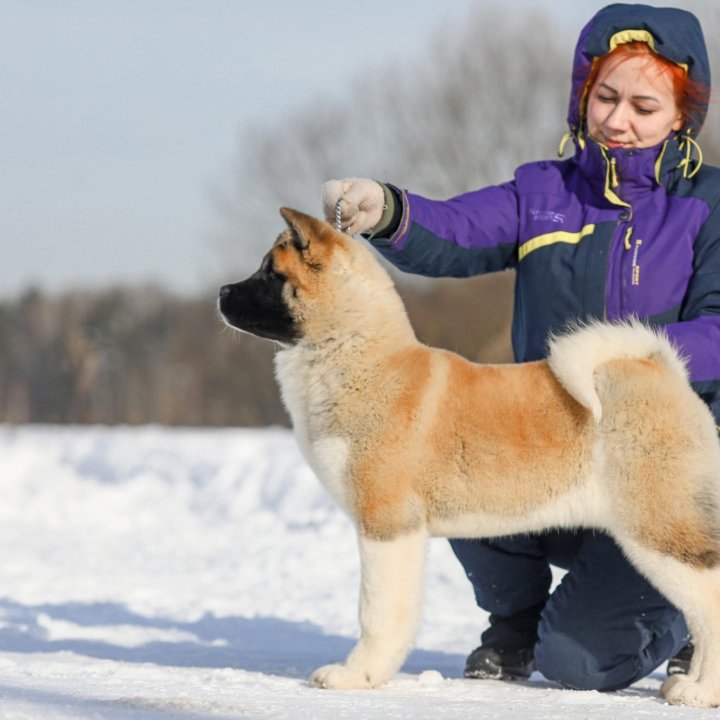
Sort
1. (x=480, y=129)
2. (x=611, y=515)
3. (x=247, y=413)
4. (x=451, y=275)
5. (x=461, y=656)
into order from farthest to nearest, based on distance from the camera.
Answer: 1. (x=247, y=413)
2. (x=480, y=129)
3. (x=461, y=656)
4. (x=451, y=275)
5. (x=611, y=515)

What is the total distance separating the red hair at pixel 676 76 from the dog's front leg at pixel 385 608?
1.74 m

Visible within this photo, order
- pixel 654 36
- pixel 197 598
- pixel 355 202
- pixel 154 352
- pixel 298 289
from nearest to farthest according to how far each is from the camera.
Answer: pixel 298 289
pixel 355 202
pixel 654 36
pixel 197 598
pixel 154 352

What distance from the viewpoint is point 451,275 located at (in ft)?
14.2

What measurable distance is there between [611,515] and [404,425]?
0.66 metres

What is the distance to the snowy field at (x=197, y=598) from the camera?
3311 millimetres

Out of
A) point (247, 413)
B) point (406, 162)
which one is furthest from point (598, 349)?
point (247, 413)

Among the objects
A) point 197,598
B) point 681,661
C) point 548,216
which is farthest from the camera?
point 197,598

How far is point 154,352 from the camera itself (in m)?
40.6

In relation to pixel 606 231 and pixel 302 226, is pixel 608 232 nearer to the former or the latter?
pixel 606 231

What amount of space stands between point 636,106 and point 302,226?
4.14ft

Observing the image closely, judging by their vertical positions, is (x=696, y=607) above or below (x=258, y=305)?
below

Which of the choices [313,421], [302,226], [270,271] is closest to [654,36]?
[302,226]

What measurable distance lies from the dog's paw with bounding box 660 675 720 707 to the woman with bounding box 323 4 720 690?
1.85ft

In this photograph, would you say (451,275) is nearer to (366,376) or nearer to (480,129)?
(366,376)
